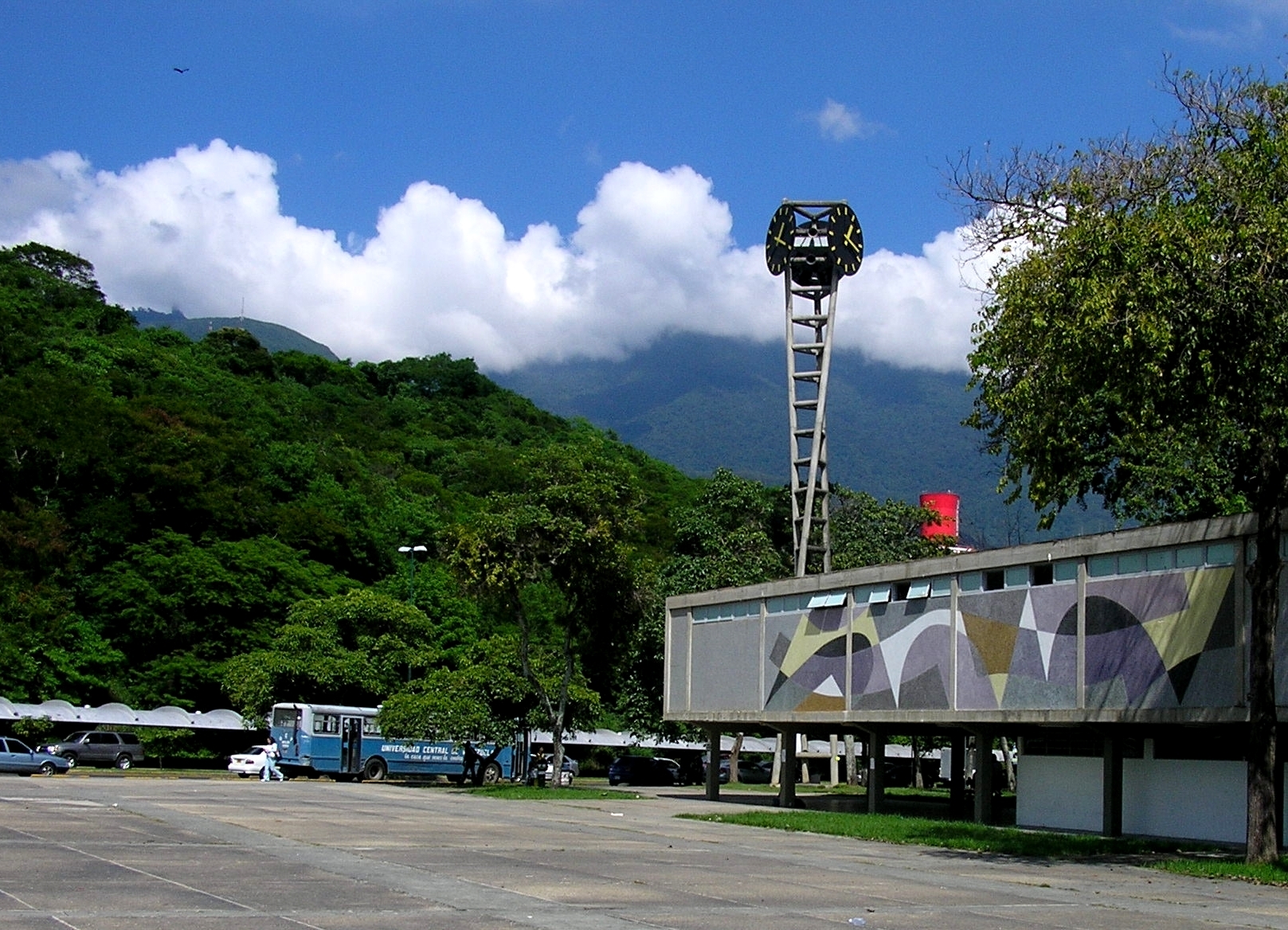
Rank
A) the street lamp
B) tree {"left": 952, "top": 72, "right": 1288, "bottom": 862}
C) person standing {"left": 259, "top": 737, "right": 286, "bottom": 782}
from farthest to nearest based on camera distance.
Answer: the street lamp
person standing {"left": 259, "top": 737, "right": 286, "bottom": 782}
tree {"left": 952, "top": 72, "right": 1288, "bottom": 862}

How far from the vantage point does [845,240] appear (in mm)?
56531

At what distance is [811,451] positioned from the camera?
180 ft

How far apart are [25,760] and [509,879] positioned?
3498 cm

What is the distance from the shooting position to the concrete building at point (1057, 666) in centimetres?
2655

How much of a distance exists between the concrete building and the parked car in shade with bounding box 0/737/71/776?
22699mm

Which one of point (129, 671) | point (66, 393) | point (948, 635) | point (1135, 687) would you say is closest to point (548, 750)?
point (129, 671)

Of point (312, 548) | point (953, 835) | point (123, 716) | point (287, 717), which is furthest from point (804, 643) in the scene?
point (312, 548)

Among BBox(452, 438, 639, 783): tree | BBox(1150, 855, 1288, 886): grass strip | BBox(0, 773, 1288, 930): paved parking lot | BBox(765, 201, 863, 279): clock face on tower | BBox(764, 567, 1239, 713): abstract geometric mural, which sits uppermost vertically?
BBox(765, 201, 863, 279): clock face on tower

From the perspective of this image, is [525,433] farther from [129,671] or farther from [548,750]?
[129,671]

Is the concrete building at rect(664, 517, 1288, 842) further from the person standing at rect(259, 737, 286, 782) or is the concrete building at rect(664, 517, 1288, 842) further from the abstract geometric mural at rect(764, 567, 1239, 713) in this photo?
the person standing at rect(259, 737, 286, 782)

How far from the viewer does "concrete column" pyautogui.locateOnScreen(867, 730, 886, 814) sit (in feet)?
120

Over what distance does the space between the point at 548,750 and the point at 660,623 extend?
16.8m

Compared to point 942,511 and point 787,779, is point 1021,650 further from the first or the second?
point 942,511

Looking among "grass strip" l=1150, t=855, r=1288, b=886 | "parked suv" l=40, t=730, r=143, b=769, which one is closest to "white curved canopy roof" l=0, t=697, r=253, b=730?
"parked suv" l=40, t=730, r=143, b=769
